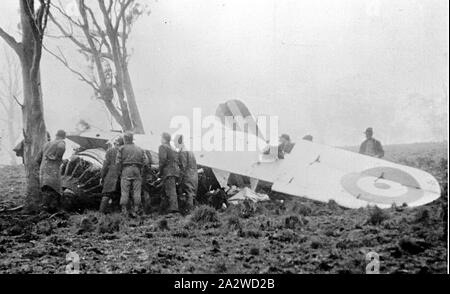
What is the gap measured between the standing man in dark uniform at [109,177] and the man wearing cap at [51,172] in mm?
857

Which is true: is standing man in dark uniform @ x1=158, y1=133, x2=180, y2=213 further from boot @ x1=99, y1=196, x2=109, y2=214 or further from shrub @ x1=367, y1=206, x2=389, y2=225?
shrub @ x1=367, y1=206, x2=389, y2=225

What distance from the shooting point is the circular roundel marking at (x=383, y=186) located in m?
6.86

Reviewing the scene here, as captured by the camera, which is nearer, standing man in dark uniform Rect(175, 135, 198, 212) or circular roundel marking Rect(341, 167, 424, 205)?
circular roundel marking Rect(341, 167, 424, 205)

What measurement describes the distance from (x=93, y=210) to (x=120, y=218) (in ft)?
4.57

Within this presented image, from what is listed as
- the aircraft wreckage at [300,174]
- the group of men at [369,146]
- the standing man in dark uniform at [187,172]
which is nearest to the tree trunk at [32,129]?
the aircraft wreckage at [300,174]

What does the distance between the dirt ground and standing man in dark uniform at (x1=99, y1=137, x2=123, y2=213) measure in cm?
58

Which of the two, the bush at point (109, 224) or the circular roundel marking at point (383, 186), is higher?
the circular roundel marking at point (383, 186)

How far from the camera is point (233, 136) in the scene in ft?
30.6

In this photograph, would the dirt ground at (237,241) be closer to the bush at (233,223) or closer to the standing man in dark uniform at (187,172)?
the bush at (233,223)

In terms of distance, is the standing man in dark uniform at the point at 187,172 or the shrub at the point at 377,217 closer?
the shrub at the point at 377,217

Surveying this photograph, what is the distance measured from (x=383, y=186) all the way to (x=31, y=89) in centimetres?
697

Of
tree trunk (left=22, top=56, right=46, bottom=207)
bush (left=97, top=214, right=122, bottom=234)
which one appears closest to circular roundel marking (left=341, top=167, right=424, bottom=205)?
bush (left=97, top=214, right=122, bottom=234)

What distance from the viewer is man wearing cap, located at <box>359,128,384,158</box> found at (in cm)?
1069
